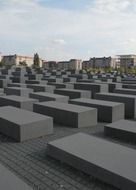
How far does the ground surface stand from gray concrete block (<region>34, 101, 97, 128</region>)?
1.89 metres

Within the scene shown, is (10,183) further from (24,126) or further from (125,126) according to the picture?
(125,126)

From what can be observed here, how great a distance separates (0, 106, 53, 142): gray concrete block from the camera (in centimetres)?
732

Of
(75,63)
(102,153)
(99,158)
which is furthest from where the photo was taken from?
(75,63)

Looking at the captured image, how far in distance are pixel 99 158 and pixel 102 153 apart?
277 millimetres

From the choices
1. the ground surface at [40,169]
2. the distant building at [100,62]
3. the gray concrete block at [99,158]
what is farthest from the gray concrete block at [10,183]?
the distant building at [100,62]

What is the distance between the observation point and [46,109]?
10055 mm

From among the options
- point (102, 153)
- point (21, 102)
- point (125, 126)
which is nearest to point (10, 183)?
point (102, 153)

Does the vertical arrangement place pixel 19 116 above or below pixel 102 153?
above

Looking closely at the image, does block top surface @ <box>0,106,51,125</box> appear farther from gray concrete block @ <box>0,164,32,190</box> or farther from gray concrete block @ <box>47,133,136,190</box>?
gray concrete block @ <box>0,164,32,190</box>

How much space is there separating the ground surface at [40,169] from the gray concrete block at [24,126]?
217 millimetres

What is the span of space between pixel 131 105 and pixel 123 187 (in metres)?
7.62

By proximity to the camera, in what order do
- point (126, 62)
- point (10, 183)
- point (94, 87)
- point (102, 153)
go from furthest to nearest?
point (126, 62)
point (94, 87)
point (102, 153)
point (10, 183)

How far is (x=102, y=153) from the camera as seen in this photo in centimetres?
547

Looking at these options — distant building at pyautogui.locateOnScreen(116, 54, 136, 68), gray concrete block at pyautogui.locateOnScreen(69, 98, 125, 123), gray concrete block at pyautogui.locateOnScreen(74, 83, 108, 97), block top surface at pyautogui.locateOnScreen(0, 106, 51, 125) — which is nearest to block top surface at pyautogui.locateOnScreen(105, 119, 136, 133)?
gray concrete block at pyautogui.locateOnScreen(69, 98, 125, 123)
